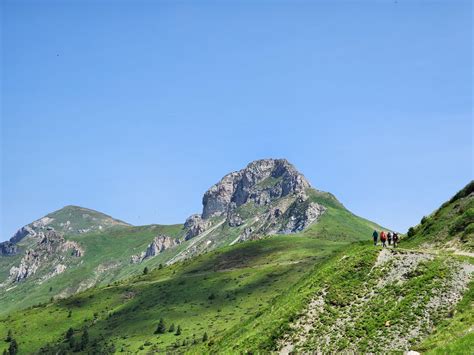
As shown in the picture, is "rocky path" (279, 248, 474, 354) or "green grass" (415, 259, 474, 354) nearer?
"green grass" (415, 259, 474, 354)

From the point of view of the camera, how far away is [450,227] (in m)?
70.6

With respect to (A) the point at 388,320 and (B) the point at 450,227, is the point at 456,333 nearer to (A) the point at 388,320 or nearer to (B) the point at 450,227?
(A) the point at 388,320

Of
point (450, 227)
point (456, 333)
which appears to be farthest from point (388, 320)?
point (450, 227)

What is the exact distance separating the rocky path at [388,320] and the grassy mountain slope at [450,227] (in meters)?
9.42

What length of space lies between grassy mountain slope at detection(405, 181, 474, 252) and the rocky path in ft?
30.9

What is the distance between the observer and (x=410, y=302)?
51.3m

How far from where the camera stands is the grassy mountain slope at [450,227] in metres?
65.3

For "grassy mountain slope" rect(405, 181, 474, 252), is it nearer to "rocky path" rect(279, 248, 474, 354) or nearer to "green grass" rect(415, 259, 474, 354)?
"rocky path" rect(279, 248, 474, 354)

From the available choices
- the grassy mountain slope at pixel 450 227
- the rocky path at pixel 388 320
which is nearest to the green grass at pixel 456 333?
the rocky path at pixel 388 320

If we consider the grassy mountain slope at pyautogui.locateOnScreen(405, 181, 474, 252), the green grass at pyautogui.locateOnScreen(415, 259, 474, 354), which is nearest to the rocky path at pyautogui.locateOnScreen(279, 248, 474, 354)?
the green grass at pyautogui.locateOnScreen(415, 259, 474, 354)

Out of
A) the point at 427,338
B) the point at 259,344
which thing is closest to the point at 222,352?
the point at 259,344

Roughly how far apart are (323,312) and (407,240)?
31643mm

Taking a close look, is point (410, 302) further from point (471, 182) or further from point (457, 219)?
point (471, 182)

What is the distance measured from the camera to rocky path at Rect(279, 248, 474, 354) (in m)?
48.2
